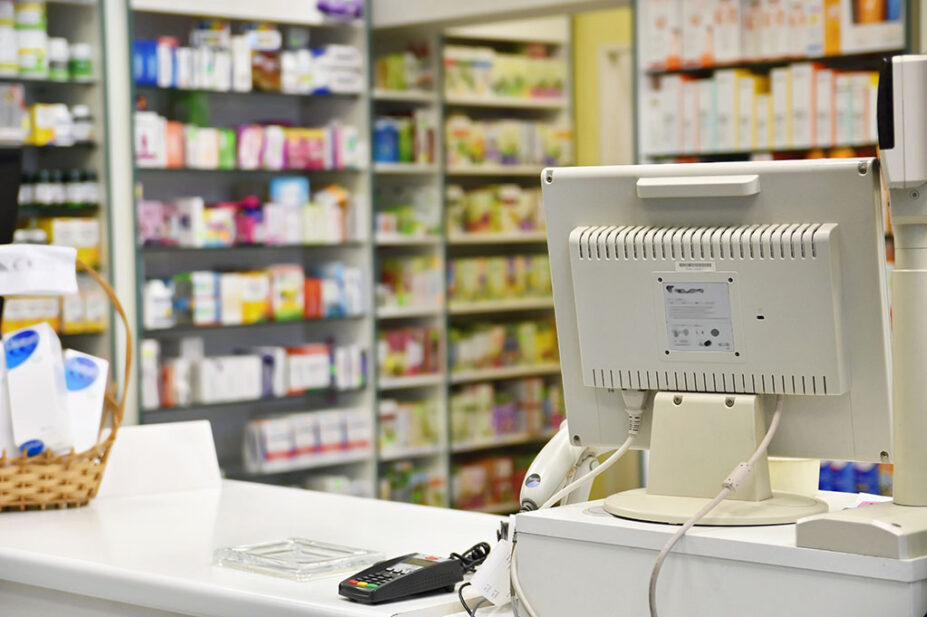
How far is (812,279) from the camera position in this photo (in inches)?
66.4

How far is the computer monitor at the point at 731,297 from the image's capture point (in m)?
1.69

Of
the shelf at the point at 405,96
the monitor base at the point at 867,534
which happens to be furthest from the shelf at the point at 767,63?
the monitor base at the point at 867,534

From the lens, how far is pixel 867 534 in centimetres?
152

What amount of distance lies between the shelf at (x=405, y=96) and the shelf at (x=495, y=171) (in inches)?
14.2

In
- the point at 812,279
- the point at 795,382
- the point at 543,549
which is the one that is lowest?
the point at 543,549

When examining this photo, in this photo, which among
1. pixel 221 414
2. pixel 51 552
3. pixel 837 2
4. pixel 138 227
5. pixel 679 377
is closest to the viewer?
pixel 679 377

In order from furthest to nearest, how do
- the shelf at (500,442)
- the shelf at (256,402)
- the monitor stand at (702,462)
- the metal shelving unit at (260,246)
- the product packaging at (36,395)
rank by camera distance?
the shelf at (500,442), the metal shelving unit at (260,246), the shelf at (256,402), the product packaging at (36,395), the monitor stand at (702,462)

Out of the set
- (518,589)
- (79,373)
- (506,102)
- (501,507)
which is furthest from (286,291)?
(518,589)

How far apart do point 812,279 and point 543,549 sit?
0.51 metres

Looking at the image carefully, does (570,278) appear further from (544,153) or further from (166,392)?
(544,153)

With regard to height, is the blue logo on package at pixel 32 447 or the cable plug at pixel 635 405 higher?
the cable plug at pixel 635 405

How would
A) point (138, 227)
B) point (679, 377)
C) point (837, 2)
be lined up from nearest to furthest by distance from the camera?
point (679, 377)
point (837, 2)
point (138, 227)

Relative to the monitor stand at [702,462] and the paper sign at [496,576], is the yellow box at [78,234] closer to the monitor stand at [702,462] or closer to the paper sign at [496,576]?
the paper sign at [496,576]

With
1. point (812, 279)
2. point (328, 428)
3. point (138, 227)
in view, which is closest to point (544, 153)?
point (328, 428)
